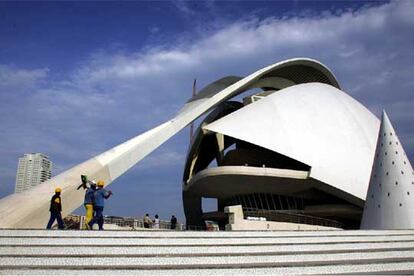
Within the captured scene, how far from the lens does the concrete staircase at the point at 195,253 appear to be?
5696 millimetres

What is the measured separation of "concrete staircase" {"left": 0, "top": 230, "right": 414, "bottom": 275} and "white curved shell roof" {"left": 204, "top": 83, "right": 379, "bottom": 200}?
13608 millimetres

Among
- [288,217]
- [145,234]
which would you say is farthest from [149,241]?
[288,217]

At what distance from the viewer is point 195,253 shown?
639 cm

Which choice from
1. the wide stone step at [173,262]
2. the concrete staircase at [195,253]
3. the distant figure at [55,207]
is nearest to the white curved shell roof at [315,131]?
the distant figure at [55,207]

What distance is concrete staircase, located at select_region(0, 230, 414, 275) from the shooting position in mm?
5696

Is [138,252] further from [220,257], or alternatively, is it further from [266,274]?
[266,274]

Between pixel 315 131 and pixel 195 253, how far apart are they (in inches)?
719

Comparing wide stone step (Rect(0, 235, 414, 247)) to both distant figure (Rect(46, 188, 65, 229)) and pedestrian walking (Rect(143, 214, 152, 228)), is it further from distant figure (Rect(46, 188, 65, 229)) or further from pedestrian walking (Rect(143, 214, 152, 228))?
pedestrian walking (Rect(143, 214, 152, 228))

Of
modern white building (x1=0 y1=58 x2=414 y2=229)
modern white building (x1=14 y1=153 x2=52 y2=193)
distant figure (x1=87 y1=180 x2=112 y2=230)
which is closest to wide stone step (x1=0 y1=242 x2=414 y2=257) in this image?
distant figure (x1=87 y1=180 x2=112 y2=230)

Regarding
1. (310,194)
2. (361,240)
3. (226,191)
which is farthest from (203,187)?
(361,240)

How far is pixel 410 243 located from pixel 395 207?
583 cm

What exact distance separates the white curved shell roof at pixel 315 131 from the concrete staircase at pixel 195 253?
1361 centimetres

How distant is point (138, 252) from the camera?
6449mm

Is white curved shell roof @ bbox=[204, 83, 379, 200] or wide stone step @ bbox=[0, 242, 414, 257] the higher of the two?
white curved shell roof @ bbox=[204, 83, 379, 200]
